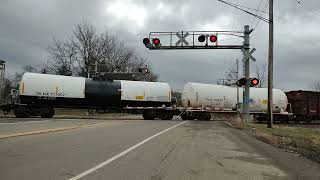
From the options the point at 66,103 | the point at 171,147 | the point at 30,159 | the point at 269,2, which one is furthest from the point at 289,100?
the point at 30,159

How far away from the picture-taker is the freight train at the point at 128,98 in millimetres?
33938

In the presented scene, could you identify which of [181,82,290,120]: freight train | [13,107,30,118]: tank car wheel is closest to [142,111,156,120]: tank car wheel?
[181,82,290,120]: freight train

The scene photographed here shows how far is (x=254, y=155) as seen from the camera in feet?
38.1

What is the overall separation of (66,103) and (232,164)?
27.5m

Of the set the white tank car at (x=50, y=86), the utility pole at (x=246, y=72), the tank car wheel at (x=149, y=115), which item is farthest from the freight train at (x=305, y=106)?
the white tank car at (x=50, y=86)

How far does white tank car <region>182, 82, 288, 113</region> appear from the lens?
38.3 metres

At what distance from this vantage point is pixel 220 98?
39.0 m

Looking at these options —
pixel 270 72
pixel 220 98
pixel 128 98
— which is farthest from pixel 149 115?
pixel 270 72

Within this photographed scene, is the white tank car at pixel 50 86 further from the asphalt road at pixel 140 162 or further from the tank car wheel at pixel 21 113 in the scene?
the asphalt road at pixel 140 162

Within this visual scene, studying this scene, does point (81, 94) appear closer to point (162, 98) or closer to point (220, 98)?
point (162, 98)

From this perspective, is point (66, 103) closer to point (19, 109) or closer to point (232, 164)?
point (19, 109)

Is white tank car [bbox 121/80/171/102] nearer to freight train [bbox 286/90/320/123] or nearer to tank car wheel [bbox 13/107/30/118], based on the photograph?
tank car wheel [bbox 13/107/30/118]

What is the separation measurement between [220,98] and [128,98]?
30.3ft

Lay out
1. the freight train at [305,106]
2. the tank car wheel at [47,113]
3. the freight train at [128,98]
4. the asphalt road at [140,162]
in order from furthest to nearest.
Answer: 1. the freight train at [305,106]
2. the tank car wheel at [47,113]
3. the freight train at [128,98]
4. the asphalt road at [140,162]
